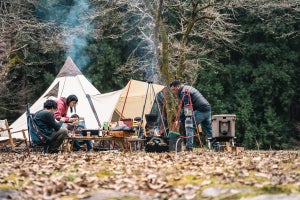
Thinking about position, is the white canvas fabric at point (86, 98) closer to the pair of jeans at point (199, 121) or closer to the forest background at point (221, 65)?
the forest background at point (221, 65)

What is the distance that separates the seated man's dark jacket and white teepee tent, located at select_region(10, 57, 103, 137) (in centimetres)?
746

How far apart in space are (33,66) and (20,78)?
0.85 m

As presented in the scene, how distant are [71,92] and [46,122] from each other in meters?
8.09

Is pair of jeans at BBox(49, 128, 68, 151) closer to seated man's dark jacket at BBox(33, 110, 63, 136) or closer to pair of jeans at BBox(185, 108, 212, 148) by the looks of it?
seated man's dark jacket at BBox(33, 110, 63, 136)

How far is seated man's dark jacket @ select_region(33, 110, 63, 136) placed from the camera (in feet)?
37.8

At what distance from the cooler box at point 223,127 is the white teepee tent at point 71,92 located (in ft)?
23.6

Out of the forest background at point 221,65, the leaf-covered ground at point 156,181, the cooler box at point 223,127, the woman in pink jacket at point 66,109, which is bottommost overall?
the leaf-covered ground at point 156,181

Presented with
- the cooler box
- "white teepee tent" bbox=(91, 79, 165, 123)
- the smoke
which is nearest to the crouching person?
the cooler box

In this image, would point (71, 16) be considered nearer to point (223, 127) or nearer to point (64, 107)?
point (64, 107)

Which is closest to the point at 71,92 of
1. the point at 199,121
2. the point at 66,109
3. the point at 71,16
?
the point at 66,109

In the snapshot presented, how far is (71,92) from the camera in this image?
19641 millimetres

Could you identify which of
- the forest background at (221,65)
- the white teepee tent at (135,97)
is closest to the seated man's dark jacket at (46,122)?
the white teepee tent at (135,97)

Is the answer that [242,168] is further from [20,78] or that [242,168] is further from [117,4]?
[20,78]

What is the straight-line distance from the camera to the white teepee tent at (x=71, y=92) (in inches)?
758
